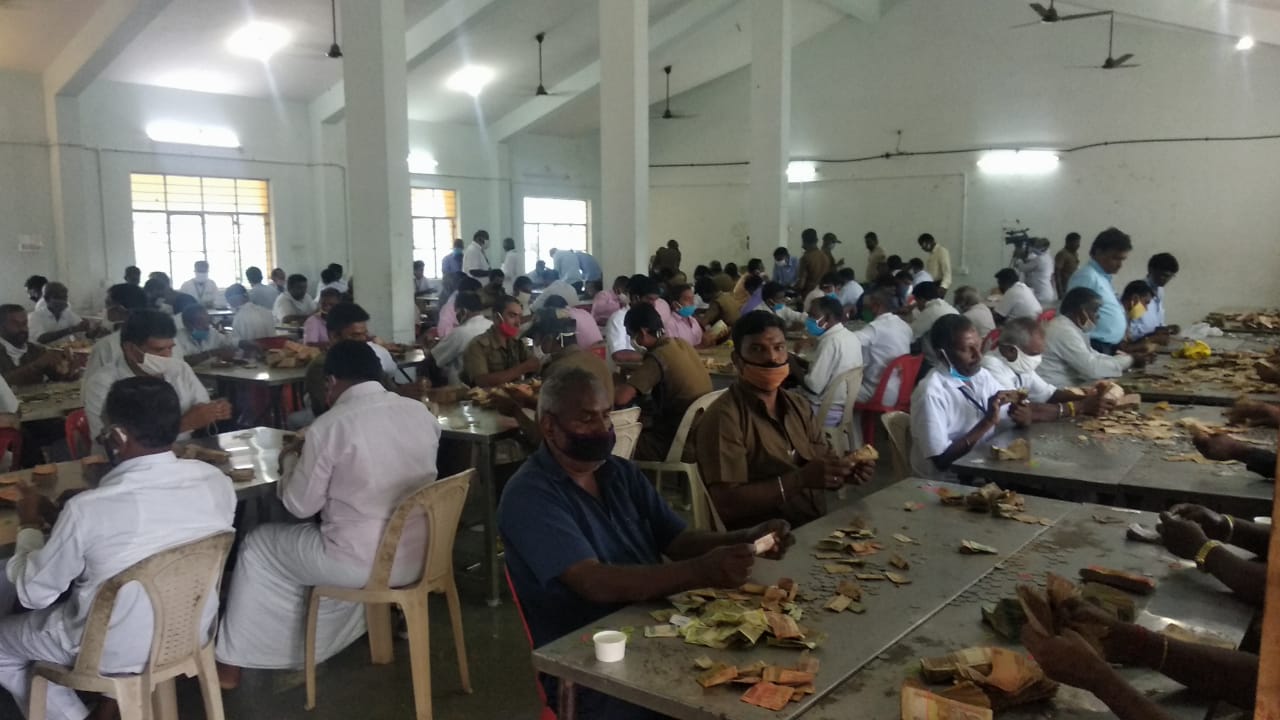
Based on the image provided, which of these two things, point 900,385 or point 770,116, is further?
point 770,116

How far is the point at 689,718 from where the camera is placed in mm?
1802

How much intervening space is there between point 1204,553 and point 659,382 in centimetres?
322

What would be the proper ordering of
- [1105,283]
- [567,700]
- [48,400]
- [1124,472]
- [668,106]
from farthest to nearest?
[668,106], [1105,283], [48,400], [1124,472], [567,700]

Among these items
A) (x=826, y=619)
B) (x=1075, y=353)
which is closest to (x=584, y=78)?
(x=1075, y=353)

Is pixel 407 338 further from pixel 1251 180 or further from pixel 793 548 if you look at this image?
pixel 1251 180

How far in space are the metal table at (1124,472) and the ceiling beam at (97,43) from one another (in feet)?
32.1

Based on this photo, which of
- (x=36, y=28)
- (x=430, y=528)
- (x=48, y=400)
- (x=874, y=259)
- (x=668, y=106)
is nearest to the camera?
(x=430, y=528)

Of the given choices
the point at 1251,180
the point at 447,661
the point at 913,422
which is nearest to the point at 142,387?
the point at 447,661

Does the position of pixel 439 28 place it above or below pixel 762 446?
above

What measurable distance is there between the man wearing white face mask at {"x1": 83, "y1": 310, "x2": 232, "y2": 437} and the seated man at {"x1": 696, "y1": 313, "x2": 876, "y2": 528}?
271cm

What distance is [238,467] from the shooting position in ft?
13.0

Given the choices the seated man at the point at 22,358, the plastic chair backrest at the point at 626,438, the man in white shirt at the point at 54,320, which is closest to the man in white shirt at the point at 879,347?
the plastic chair backrest at the point at 626,438

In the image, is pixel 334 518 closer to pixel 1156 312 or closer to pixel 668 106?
pixel 1156 312

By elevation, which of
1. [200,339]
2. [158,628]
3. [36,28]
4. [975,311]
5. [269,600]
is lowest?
[269,600]
